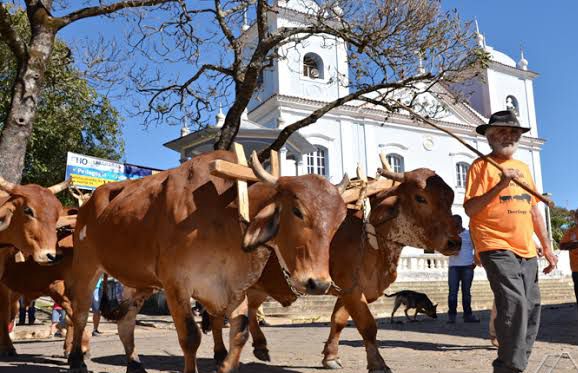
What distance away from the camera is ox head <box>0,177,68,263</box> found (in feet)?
21.2

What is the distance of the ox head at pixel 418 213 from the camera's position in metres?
5.68

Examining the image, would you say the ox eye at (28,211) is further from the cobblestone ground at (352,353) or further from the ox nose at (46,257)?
the cobblestone ground at (352,353)

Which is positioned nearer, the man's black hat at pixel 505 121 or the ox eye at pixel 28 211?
the man's black hat at pixel 505 121

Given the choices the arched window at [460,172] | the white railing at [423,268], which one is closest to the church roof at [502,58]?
the arched window at [460,172]

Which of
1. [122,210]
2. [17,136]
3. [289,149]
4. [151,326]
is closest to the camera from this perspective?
A: [122,210]

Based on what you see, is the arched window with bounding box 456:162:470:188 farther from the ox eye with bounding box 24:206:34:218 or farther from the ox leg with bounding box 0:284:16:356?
the ox eye with bounding box 24:206:34:218

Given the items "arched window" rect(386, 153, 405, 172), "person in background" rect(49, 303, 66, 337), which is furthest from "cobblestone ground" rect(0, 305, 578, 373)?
"arched window" rect(386, 153, 405, 172)

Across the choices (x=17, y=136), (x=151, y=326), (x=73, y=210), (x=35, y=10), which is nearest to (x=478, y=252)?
(x=73, y=210)

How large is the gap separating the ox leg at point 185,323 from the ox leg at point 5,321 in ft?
13.5

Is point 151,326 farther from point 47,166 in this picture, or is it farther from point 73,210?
point 47,166

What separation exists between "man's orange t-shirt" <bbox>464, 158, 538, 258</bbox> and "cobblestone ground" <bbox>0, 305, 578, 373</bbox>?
4.83 feet

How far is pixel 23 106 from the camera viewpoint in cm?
999

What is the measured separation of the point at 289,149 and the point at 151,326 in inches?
396

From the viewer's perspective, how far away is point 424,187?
19.0ft
